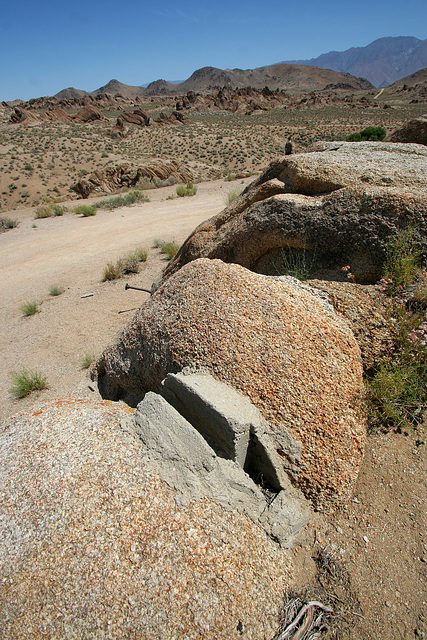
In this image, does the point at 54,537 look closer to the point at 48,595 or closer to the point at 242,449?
the point at 48,595

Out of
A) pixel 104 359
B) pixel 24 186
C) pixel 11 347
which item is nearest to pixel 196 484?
pixel 104 359

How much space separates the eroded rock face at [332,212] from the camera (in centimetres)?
354

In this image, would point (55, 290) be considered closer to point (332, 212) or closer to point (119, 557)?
point (332, 212)

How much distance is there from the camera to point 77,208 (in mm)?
16438

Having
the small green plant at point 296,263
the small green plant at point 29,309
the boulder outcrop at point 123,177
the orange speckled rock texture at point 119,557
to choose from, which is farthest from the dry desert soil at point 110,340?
the boulder outcrop at point 123,177

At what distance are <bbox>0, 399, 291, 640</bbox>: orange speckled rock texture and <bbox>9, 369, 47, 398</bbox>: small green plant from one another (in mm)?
3188

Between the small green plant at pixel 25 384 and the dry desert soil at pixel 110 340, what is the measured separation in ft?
0.42

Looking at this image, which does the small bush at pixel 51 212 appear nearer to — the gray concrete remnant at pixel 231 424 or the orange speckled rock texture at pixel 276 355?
the orange speckled rock texture at pixel 276 355

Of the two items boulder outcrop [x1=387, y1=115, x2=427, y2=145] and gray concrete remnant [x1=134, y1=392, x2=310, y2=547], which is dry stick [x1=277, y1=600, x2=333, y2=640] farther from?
boulder outcrop [x1=387, y1=115, x2=427, y2=145]

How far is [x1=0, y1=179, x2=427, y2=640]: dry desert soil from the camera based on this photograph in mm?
2076

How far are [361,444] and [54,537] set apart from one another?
2.05 metres

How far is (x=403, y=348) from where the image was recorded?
10.0 feet

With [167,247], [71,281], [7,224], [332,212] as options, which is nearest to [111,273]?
[71,281]

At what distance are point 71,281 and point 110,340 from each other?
384 centimetres
